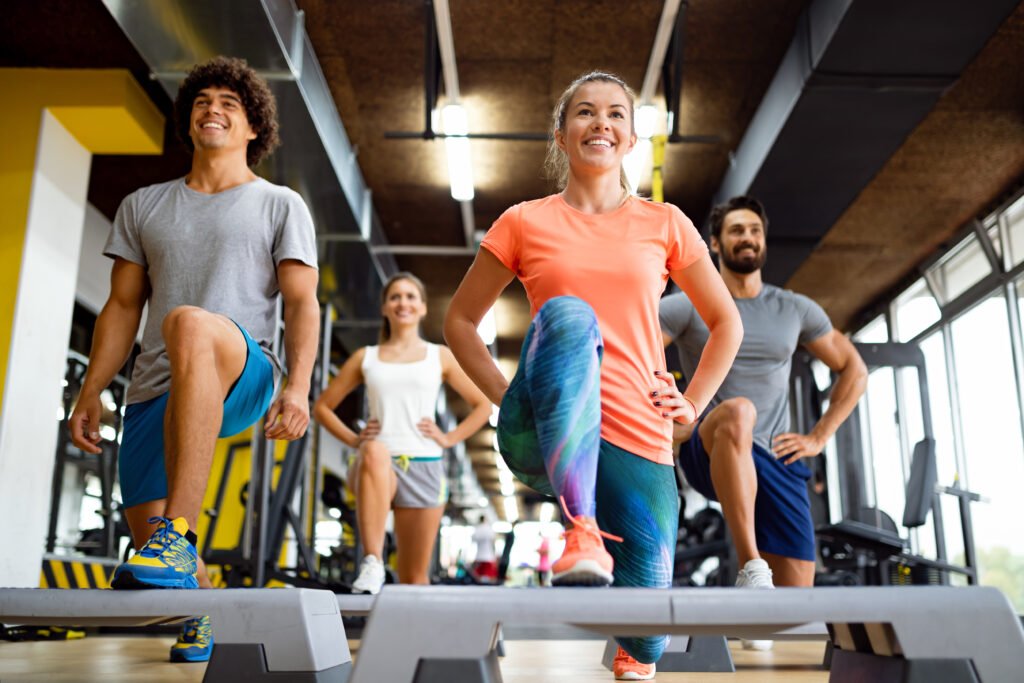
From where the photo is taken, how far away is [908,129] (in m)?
5.30

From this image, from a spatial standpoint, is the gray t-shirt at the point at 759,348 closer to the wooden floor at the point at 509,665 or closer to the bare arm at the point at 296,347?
the wooden floor at the point at 509,665

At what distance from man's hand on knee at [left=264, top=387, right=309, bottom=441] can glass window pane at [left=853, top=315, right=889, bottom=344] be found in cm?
894

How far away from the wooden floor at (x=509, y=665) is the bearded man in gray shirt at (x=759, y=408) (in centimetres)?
36

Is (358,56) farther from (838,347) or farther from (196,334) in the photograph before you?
(196,334)

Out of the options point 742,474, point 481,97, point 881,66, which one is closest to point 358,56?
point 481,97

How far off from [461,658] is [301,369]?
43.6 inches

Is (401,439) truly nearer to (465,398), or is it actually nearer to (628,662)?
(465,398)

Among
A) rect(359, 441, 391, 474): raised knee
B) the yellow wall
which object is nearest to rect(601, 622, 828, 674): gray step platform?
rect(359, 441, 391, 474): raised knee

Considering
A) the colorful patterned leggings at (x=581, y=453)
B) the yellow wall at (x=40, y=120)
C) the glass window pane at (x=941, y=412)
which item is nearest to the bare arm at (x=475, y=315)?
the colorful patterned leggings at (x=581, y=453)

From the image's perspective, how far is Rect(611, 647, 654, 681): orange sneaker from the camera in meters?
1.90

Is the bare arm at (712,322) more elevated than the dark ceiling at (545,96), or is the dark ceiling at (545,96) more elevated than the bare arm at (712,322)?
the dark ceiling at (545,96)

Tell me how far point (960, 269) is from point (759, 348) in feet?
19.7

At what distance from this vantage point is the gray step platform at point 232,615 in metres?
1.43

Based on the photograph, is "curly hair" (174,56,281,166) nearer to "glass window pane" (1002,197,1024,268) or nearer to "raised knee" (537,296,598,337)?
"raised knee" (537,296,598,337)
